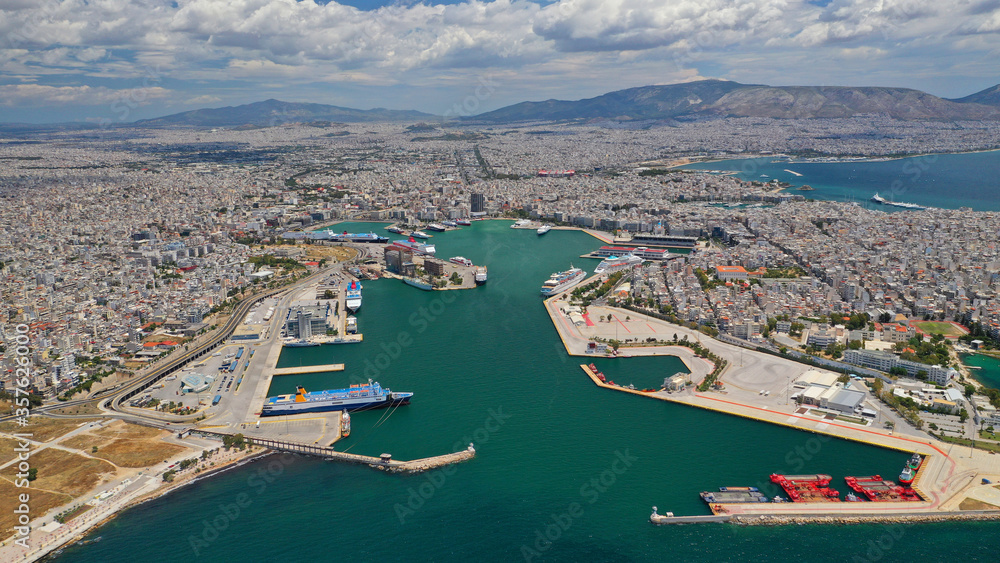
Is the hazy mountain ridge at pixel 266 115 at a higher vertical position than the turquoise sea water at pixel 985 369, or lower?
higher

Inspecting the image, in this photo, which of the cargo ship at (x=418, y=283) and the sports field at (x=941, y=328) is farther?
the cargo ship at (x=418, y=283)

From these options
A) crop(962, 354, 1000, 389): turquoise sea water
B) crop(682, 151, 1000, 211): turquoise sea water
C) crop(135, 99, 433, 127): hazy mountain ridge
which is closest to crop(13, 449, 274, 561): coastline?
crop(962, 354, 1000, 389): turquoise sea water

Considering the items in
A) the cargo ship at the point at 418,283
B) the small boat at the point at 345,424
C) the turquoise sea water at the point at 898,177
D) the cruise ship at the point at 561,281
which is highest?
the turquoise sea water at the point at 898,177

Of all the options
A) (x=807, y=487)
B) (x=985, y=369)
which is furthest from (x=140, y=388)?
(x=985, y=369)

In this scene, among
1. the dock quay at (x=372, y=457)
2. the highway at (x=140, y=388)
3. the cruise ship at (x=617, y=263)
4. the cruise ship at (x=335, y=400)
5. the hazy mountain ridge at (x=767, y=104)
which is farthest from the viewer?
the hazy mountain ridge at (x=767, y=104)

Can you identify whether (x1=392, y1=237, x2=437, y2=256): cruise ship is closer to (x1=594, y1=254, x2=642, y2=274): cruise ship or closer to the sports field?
(x1=594, y1=254, x2=642, y2=274): cruise ship

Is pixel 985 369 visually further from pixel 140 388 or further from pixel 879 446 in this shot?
pixel 140 388

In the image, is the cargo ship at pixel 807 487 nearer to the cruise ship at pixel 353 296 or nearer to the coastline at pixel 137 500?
the coastline at pixel 137 500

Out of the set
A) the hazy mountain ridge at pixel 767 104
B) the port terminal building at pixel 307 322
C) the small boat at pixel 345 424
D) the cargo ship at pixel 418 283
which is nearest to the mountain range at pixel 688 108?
the hazy mountain ridge at pixel 767 104
